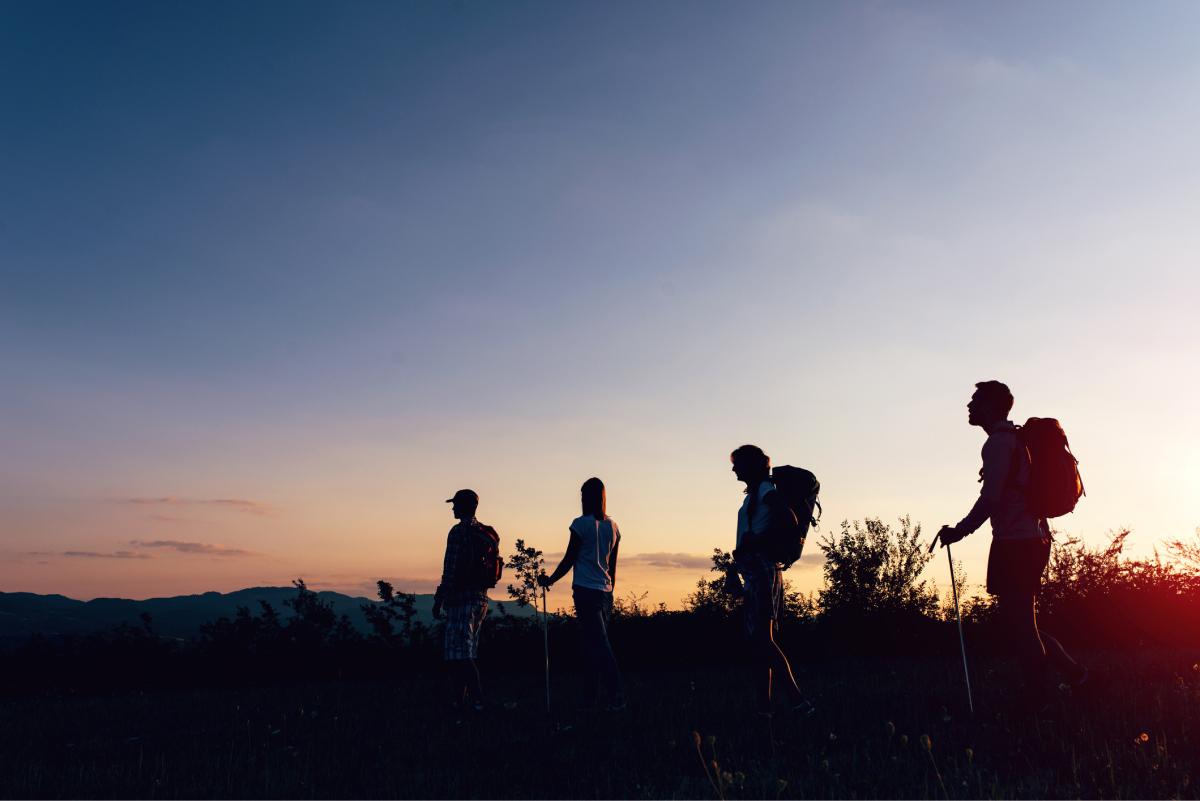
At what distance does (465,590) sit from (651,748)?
3618mm

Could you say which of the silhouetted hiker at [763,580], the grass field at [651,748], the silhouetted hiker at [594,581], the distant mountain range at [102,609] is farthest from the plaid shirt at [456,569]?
the distant mountain range at [102,609]

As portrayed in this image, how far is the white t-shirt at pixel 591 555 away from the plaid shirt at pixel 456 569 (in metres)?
1.19

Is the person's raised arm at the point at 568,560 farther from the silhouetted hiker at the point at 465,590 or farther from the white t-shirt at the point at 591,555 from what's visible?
the silhouetted hiker at the point at 465,590

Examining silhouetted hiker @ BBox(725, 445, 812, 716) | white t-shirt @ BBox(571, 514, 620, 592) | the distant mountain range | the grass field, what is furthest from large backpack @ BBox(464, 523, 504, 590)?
the distant mountain range

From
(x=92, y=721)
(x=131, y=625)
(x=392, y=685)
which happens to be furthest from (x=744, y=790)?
(x=131, y=625)

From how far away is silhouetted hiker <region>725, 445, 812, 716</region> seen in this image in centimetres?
753

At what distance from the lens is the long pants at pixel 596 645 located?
899 cm

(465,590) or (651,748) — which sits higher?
(465,590)

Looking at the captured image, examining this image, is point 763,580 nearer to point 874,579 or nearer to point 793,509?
point 793,509

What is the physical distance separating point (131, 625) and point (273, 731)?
1010 centimetres

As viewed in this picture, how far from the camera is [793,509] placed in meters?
7.75

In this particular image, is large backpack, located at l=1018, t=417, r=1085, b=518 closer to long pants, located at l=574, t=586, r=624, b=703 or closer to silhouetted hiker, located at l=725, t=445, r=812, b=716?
silhouetted hiker, located at l=725, t=445, r=812, b=716

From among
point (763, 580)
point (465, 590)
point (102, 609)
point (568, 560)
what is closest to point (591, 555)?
point (568, 560)

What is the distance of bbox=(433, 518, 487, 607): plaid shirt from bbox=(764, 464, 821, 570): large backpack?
136 inches
